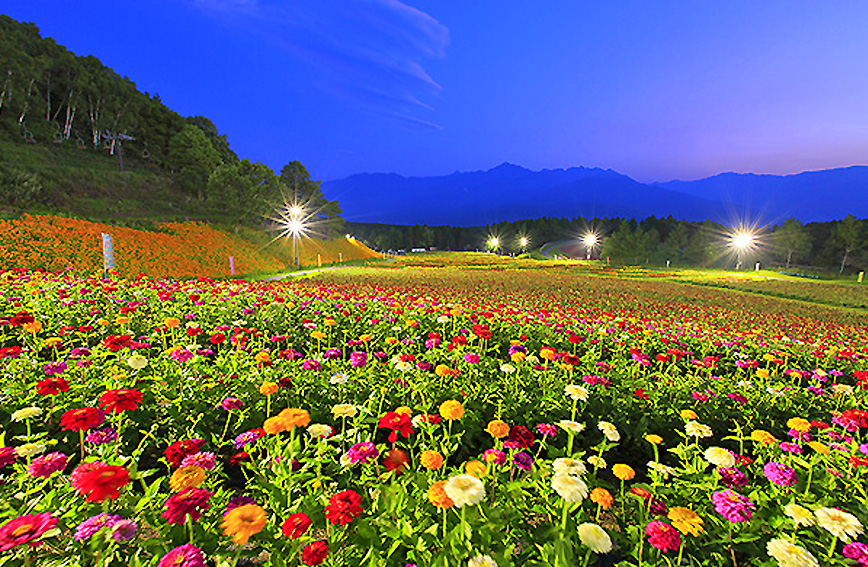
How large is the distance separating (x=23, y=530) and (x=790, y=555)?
9.15 feet

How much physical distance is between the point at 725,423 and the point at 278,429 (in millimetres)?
3926

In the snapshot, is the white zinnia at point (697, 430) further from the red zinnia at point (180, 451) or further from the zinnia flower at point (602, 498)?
the red zinnia at point (180, 451)

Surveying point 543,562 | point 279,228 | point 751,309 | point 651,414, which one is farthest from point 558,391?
A: point 279,228

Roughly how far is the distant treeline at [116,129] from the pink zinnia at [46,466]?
30.5m

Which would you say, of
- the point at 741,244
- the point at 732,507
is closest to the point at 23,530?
the point at 732,507

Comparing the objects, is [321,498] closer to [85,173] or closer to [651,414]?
[651,414]

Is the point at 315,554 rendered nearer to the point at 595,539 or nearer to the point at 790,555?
the point at 595,539

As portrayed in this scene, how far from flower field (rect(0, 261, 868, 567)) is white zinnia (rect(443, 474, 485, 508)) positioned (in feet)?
0.04

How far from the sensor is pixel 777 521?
1.73 metres

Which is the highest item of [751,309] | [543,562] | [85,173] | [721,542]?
[85,173]

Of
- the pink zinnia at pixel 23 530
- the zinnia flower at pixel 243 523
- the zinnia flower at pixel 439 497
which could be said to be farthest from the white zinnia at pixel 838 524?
the pink zinnia at pixel 23 530

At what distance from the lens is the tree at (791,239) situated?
5591 cm

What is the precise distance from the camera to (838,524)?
1.54 metres

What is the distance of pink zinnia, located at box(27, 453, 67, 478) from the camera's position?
1586 mm
